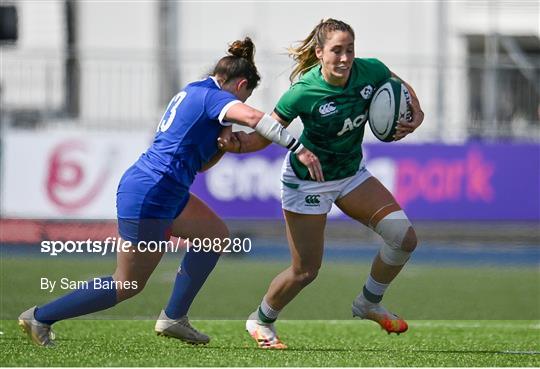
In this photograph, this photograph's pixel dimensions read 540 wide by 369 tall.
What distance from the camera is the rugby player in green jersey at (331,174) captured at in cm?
716

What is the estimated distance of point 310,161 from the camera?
22.4ft

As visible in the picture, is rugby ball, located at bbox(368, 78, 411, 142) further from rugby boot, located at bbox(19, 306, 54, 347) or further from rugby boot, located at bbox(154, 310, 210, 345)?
rugby boot, located at bbox(19, 306, 54, 347)

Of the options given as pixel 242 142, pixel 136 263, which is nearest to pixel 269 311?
pixel 136 263

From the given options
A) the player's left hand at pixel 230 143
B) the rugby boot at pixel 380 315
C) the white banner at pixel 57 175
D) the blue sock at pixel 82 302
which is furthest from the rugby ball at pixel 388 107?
the white banner at pixel 57 175

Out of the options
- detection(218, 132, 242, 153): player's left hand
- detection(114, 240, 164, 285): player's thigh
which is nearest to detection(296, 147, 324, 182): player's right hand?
detection(218, 132, 242, 153): player's left hand

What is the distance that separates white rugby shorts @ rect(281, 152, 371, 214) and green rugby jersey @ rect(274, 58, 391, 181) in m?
0.04

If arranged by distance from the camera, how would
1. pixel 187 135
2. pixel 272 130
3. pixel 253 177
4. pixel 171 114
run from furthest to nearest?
pixel 253 177
pixel 171 114
pixel 187 135
pixel 272 130

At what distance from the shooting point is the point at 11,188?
631 inches

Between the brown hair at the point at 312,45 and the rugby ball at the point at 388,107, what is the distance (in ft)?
1.36

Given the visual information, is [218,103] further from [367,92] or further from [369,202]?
[369,202]

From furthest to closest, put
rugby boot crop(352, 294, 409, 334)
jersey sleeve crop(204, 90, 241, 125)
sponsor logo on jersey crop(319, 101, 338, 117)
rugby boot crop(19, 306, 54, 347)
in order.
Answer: rugby boot crop(352, 294, 409, 334)
sponsor logo on jersey crop(319, 101, 338, 117)
rugby boot crop(19, 306, 54, 347)
jersey sleeve crop(204, 90, 241, 125)

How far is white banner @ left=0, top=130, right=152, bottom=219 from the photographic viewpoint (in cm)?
1599

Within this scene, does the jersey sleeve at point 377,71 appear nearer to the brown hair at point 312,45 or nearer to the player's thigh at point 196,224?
the brown hair at point 312,45

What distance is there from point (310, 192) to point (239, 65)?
844 millimetres
